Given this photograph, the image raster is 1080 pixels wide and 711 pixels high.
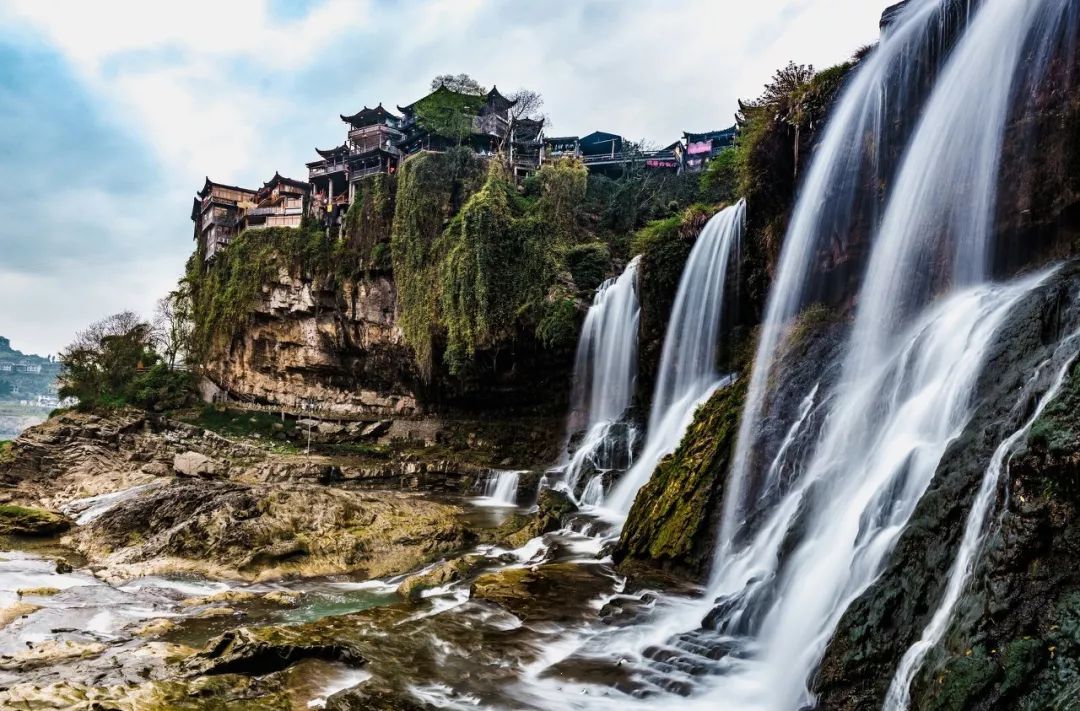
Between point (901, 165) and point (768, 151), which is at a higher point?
point (768, 151)

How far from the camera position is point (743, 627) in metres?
7.37

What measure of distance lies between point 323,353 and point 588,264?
18124 millimetres

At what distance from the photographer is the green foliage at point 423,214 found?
31812 mm

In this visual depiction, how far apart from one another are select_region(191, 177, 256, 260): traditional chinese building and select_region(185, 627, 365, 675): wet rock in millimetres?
45909

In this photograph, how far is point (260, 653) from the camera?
6281 millimetres

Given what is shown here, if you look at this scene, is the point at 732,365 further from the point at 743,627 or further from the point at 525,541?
the point at 743,627

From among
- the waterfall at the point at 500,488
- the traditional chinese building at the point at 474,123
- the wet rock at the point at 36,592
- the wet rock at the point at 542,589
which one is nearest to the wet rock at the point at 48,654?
the wet rock at the point at 36,592

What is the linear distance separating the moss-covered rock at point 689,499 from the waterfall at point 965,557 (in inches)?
191

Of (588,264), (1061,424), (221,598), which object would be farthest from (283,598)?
(588,264)

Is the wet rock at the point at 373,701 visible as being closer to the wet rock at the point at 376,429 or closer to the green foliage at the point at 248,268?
the wet rock at the point at 376,429

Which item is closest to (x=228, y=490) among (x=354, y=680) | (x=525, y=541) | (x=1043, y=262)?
(x=525, y=541)

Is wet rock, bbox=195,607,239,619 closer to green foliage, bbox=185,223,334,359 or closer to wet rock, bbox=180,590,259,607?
wet rock, bbox=180,590,259,607

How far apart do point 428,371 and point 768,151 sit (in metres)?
20.5

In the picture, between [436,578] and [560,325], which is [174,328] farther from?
[436,578]
